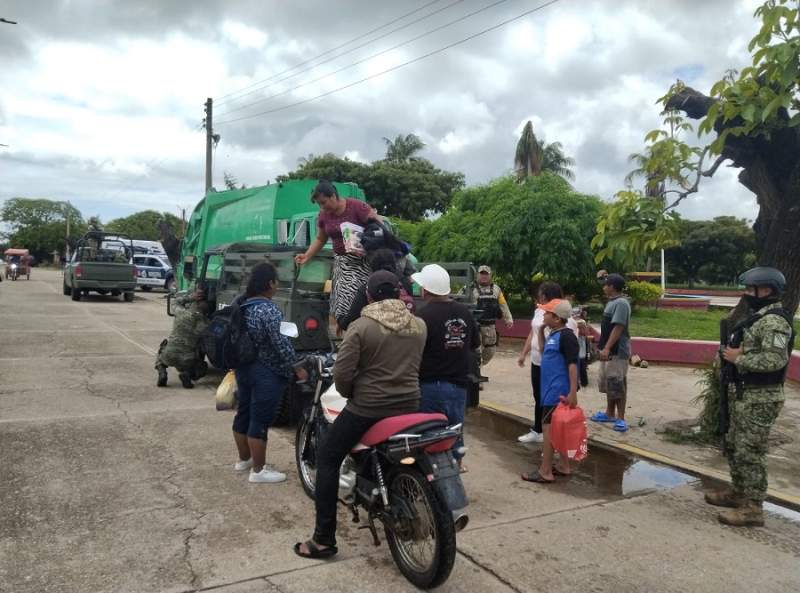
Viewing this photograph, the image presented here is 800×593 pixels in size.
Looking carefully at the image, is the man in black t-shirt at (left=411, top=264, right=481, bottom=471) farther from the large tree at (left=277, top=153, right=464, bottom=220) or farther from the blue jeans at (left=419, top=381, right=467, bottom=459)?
the large tree at (left=277, top=153, right=464, bottom=220)

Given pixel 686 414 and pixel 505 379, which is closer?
pixel 686 414

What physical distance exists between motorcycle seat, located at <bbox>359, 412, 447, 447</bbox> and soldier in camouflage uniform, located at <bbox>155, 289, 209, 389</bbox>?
203 inches

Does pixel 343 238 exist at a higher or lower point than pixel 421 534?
higher

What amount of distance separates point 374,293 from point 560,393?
2220mm

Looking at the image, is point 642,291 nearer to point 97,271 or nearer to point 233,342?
→ point 233,342

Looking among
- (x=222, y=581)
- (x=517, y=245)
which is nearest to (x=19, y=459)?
(x=222, y=581)

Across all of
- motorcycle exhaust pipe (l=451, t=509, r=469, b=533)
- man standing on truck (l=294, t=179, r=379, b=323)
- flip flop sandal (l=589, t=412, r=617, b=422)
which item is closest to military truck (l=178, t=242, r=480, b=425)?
man standing on truck (l=294, t=179, r=379, b=323)

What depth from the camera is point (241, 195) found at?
12.5 metres

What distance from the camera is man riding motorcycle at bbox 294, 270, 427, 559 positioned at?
3379mm

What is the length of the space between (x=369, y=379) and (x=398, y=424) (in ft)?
0.93

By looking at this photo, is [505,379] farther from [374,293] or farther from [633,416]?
[374,293]

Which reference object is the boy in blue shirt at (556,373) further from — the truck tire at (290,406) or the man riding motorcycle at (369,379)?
the truck tire at (290,406)

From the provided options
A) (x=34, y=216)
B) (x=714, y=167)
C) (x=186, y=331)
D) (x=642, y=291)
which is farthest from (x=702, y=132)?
(x=34, y=216)

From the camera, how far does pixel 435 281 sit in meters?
4.12
